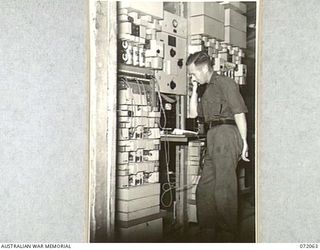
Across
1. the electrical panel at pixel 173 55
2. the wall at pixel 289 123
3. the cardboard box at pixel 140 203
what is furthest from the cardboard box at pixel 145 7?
the cardboard box at pixel 140 203

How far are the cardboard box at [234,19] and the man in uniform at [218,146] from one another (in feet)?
0.49

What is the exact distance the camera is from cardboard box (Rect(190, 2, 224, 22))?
156cm

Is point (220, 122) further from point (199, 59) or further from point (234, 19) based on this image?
point (234, 19)

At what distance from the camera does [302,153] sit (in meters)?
1.57

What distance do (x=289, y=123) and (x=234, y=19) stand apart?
0.45 meters

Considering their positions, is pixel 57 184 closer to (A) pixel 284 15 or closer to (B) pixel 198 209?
(B) pixel 198 209

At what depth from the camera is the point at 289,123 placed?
5.16 feet

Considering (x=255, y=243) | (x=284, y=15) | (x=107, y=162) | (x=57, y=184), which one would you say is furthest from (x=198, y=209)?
(x=284, y=15)

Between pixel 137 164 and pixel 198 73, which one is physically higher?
pixel 198 73

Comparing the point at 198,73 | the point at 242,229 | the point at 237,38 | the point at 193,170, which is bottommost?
the point at 242,229

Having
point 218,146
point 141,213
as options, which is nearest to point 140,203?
point 141,213

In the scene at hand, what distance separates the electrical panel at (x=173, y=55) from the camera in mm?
1558

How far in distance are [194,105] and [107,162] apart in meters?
0.39

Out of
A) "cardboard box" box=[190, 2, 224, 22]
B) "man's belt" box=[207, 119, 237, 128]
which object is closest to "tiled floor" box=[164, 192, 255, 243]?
"man's belt" box=[207, 119, 237, 128]
